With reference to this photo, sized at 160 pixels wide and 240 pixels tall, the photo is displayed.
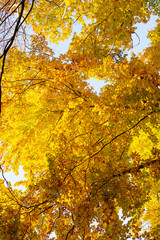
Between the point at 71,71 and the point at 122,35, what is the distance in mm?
1880

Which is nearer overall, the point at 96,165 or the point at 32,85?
the point at 96,165

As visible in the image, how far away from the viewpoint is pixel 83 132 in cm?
459

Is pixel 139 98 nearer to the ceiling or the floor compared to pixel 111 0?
nearer to the floor

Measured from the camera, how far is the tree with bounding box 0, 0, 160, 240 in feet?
9.91

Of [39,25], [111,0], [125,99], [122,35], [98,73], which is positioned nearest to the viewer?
[125,99]

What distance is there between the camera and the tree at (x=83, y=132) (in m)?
3.02

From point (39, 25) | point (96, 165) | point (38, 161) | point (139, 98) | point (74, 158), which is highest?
point (39, 25)

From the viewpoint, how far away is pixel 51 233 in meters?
3.46

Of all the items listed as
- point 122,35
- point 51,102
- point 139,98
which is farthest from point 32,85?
point 139,98

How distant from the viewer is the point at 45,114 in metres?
6.27

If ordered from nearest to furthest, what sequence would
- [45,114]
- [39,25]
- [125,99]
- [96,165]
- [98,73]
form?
[96,165] → [125,99] → [98,73] → [45,114] → [39,25]

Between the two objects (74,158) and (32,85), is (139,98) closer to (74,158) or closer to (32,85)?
(74,158)

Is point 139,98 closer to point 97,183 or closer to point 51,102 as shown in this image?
point 97,183

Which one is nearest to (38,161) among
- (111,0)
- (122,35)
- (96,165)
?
(96,165)
